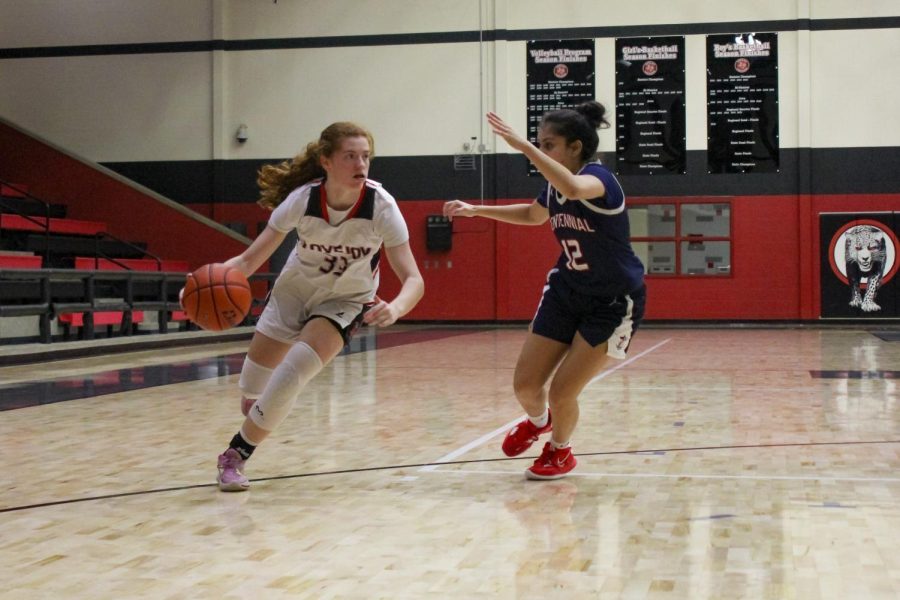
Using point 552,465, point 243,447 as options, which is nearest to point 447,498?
point 552,465

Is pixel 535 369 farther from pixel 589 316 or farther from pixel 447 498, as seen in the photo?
pixel 447 498

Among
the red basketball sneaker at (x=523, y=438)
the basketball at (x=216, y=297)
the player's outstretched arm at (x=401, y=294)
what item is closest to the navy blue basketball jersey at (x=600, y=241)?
the player's outstretched arm at (x=401, y=294)

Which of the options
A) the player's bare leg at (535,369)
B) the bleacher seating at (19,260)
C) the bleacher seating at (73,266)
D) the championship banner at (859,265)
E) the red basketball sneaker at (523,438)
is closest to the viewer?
the player's bare leg at (535,369)

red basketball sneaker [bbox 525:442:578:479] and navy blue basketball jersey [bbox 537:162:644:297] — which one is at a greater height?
navy blue basketball jersey [bbox 537:162:644:297]

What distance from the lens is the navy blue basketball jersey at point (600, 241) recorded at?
3.88 m

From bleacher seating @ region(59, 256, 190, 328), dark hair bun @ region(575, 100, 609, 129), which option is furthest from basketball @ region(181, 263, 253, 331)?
bleacher seating @ region(59, 256, 190, 328)

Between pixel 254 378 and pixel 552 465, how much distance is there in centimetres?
120

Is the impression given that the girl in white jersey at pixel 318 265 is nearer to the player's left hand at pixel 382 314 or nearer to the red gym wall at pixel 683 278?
the player's left hand at pixel 382 314

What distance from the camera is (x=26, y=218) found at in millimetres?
13047

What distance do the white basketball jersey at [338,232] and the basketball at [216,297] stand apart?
0.25 meters

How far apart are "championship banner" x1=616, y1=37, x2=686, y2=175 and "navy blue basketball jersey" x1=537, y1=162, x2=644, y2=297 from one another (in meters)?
13.0

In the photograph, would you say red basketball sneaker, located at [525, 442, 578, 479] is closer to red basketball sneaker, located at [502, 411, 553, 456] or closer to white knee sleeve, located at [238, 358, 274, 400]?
red basketball sneaker, located at [502, 411, 553, 456]

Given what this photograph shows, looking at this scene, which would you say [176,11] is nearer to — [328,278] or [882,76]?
[882,76]

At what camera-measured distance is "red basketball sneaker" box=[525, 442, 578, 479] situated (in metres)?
4.02
